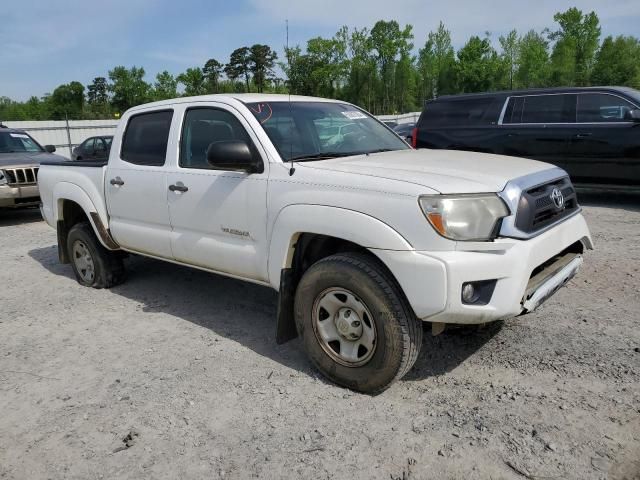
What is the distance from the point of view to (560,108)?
28.3 feet

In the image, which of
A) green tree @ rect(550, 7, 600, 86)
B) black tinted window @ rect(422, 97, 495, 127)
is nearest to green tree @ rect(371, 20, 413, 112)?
green tree @ rect(550, 7, 600, 86)

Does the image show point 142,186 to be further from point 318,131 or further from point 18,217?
point 18,217

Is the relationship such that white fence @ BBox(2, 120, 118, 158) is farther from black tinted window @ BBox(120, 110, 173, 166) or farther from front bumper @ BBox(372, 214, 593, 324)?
front bumper @ BBox(372, 214, 593, 324)

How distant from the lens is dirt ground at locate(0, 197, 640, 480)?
2.62 metres

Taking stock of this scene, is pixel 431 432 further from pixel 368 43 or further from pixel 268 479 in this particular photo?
pixel 368 43

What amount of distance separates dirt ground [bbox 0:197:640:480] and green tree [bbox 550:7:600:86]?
52.3m

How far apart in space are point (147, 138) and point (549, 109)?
675 centimetres

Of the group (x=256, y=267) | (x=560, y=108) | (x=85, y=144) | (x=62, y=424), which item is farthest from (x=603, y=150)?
(x=85, y=144)

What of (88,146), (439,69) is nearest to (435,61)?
(439,69)

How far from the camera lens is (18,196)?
944cm

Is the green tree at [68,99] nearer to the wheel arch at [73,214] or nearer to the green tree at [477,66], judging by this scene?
the green tree at [477,66]

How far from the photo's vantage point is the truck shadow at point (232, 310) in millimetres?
3705

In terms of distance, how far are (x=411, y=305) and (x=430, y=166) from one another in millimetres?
939

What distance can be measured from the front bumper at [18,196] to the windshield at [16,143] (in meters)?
1.64
